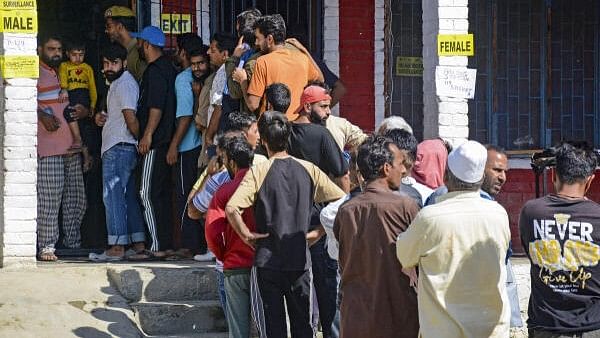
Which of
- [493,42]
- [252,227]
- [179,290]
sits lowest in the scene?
[179,290]

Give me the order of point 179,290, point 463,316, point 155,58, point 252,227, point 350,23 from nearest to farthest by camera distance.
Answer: point 463,316, point 252,227, point 179,290, point 155,58, point 350,23

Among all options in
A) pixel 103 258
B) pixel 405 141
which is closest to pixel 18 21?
pixel 103 258

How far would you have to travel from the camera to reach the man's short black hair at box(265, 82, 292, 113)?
841cm

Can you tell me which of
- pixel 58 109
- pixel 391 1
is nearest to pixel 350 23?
pixel 391 1

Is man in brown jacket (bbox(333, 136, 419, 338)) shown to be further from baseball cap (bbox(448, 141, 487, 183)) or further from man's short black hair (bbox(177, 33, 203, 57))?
man's short black hair (bbox(177, 33, 203, 57))

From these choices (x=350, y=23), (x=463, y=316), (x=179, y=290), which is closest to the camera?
(x=463, y=316)

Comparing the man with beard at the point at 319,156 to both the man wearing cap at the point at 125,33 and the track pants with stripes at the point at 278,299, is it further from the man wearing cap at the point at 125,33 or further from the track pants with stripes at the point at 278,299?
the man wearing cap at the point at 125,33

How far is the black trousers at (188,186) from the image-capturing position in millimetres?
10352

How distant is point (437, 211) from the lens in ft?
19.5

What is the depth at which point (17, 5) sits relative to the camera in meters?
9.68

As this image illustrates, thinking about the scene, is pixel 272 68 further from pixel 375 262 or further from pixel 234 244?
pixel 375 262

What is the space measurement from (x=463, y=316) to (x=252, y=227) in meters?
2.16

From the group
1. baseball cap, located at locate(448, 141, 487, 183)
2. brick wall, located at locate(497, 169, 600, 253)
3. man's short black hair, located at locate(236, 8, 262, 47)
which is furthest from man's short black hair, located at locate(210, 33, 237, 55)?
baseball cap, located at locate(448, 141, 487, 183)

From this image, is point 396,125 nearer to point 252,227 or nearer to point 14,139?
point 252,227
